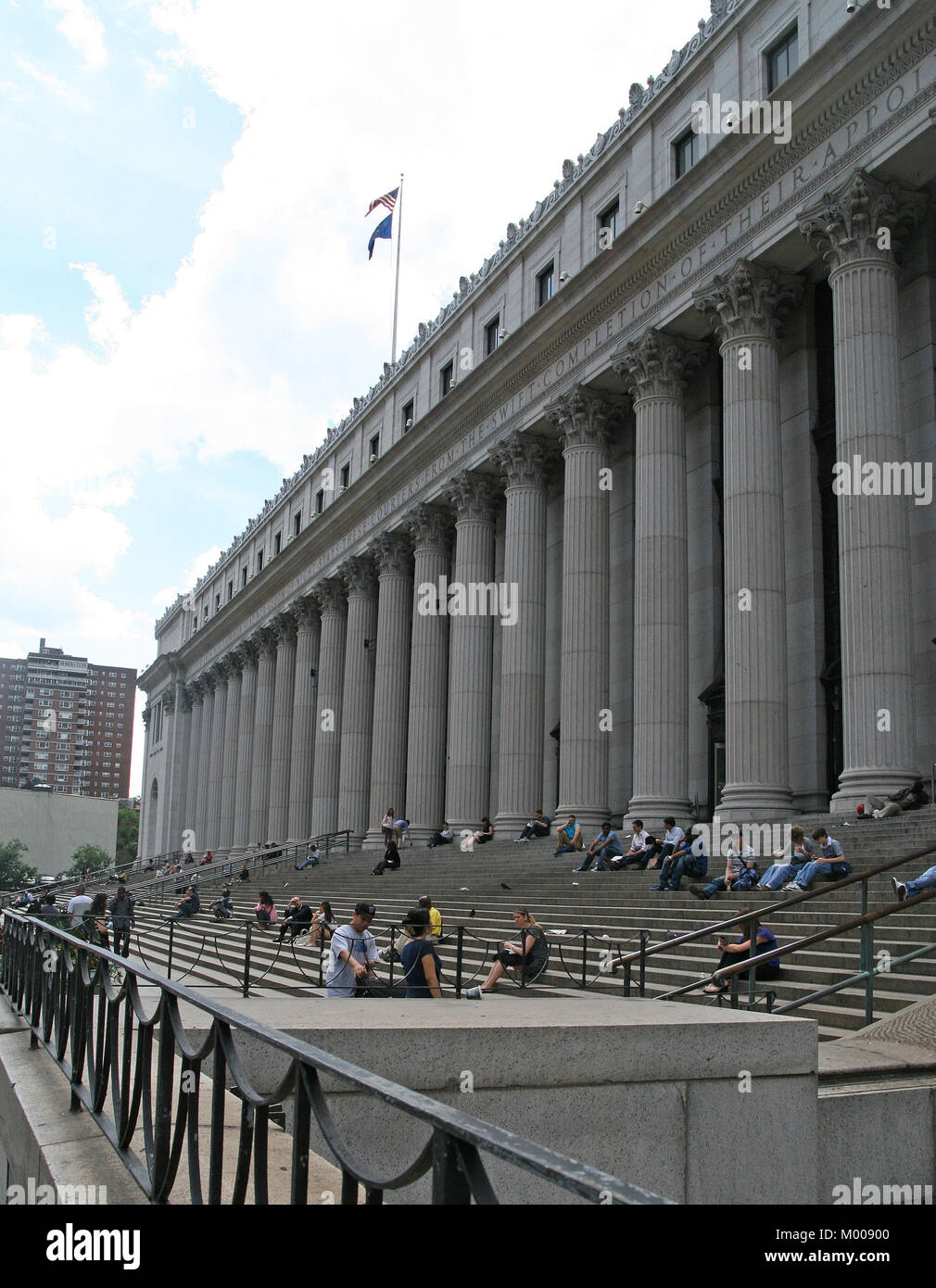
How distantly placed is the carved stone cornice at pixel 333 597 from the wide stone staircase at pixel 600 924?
22.2 m

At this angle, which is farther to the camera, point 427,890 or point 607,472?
point 607,472

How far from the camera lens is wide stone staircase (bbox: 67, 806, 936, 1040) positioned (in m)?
14.6

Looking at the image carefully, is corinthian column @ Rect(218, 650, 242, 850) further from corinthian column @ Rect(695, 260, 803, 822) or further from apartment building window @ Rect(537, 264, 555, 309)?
corinthian column @ Rect(695, 260, 803, 822)

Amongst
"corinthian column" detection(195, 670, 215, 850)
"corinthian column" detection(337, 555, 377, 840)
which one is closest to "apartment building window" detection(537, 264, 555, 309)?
"corinthian column" detection(337, 555, 377, 840)

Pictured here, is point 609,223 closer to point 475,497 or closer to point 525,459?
point 525,459

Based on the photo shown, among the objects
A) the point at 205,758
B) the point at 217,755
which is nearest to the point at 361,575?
the point at 217,755

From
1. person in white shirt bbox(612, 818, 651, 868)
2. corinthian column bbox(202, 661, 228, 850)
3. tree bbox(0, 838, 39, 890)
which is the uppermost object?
corinthian column bbox(202, 661, 228, 850)

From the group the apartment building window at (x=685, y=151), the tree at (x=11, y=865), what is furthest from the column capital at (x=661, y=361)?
the tree at (x=11, y=865)

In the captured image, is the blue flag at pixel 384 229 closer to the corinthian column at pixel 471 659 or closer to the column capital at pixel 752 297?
the corinthian column at pixel 471 659

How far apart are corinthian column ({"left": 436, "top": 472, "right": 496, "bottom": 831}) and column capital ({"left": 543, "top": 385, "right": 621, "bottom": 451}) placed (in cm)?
689

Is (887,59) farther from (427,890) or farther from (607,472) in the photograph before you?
→ (427,890)

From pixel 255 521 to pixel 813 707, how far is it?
167 feet

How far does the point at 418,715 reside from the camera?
44062 millimetres
